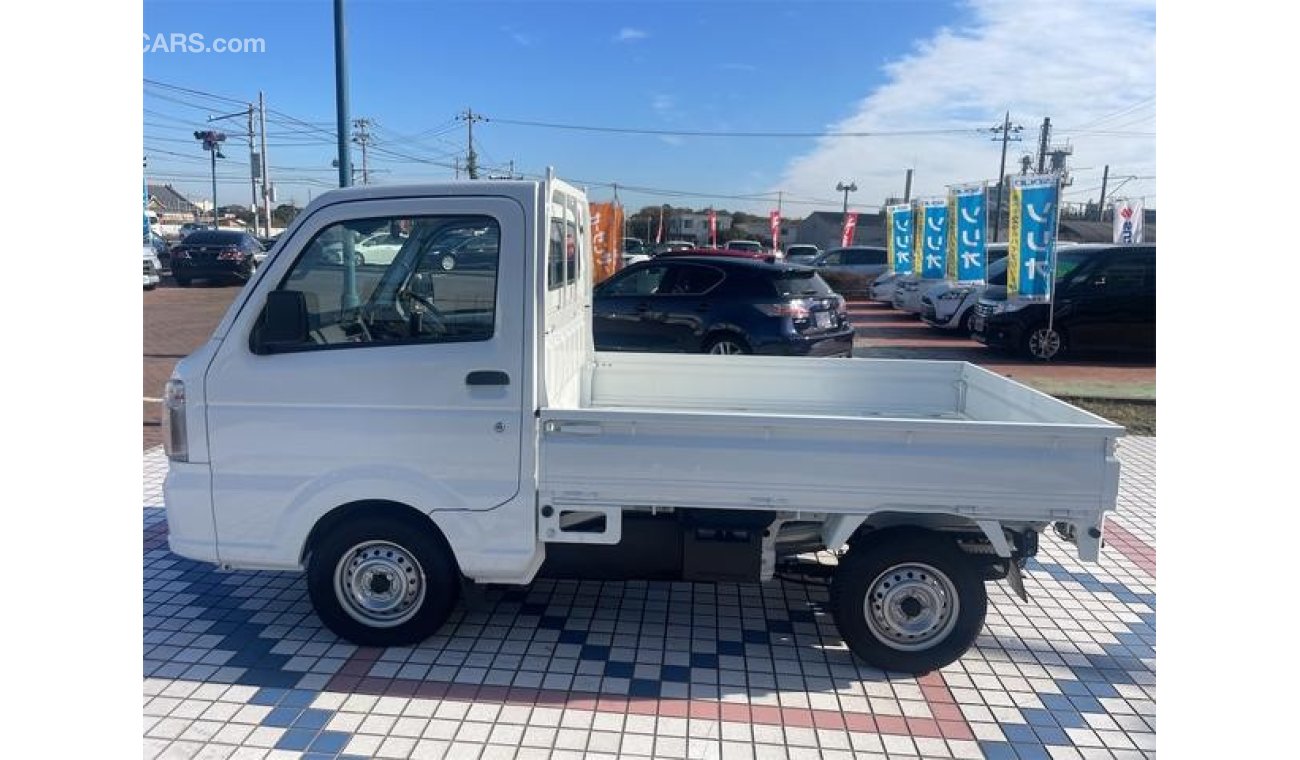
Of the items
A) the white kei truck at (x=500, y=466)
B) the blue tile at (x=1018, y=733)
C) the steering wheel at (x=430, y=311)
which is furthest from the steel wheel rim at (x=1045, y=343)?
the steering wheel at (x=430, y=311)

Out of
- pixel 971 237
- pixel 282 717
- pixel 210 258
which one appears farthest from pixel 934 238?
pixel 210 258

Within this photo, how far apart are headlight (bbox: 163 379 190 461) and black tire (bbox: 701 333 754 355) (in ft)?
23.1

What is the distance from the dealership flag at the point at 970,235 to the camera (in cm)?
1634

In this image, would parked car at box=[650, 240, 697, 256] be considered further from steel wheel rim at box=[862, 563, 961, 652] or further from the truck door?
steel wheel rim at box=[862, 563, 961, 652]

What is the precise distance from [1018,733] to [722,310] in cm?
722

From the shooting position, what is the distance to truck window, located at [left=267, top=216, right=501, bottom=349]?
3.60 metres

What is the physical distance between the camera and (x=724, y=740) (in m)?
3.21

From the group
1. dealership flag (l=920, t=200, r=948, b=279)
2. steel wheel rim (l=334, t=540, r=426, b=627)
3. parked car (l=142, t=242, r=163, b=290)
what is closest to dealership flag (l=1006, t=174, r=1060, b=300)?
dealership flag (l=920, t=200, r=948, b=279)


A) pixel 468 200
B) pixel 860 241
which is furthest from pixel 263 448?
pixel 860 241

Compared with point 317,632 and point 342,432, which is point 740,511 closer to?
point 342,432

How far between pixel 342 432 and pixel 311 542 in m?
0.60

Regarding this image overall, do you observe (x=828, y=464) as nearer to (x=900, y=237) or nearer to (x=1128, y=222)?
(x=900, y=237)

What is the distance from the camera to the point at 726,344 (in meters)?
10.1

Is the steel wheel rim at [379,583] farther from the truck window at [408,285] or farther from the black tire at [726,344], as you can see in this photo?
the black tire at [726,344]
